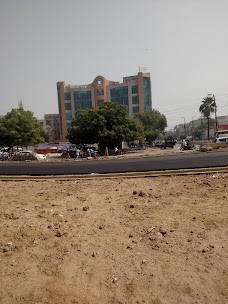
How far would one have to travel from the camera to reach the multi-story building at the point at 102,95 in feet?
253

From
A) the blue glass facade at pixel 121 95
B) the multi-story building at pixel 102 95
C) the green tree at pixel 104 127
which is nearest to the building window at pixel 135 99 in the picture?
the multi-story building at pixel 102 95

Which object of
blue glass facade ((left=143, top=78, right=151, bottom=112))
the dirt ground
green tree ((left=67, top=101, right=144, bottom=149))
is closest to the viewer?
the dirt ground

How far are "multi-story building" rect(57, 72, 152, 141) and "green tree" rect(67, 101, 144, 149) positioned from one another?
40.3 metres

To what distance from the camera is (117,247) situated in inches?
210

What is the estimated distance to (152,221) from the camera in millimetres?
6219

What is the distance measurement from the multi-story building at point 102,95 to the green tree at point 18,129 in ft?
140

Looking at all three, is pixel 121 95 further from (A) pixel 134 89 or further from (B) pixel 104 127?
(B) pixel 104 127

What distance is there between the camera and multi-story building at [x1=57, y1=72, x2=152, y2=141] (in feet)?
253

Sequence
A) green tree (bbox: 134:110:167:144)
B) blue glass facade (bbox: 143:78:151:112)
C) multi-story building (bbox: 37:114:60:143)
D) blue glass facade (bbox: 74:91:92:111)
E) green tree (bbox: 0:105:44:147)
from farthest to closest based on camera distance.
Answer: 1. multi-story building (bbox: 37:114:60:143)
2. blue glass facade (bbox: 74:91:92:111)
3. blue glass facade (bbox: 143:78:151:112)
4. green tree (bbox: 134:110:167:144)
5. green tree (bbox: 0:105:44:147)

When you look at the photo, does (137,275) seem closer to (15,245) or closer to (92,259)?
(92,259)

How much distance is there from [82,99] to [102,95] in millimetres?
6390

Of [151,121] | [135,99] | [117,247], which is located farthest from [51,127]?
[117,247]

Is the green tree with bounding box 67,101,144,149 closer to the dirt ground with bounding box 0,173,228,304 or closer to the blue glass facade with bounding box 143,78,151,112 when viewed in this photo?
the dirt ground with bounding box 0,173,228,304

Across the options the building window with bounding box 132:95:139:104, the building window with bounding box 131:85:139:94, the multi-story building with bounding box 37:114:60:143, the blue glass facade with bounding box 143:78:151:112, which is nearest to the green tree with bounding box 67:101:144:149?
the building window with bounding box 131:85:139:94
